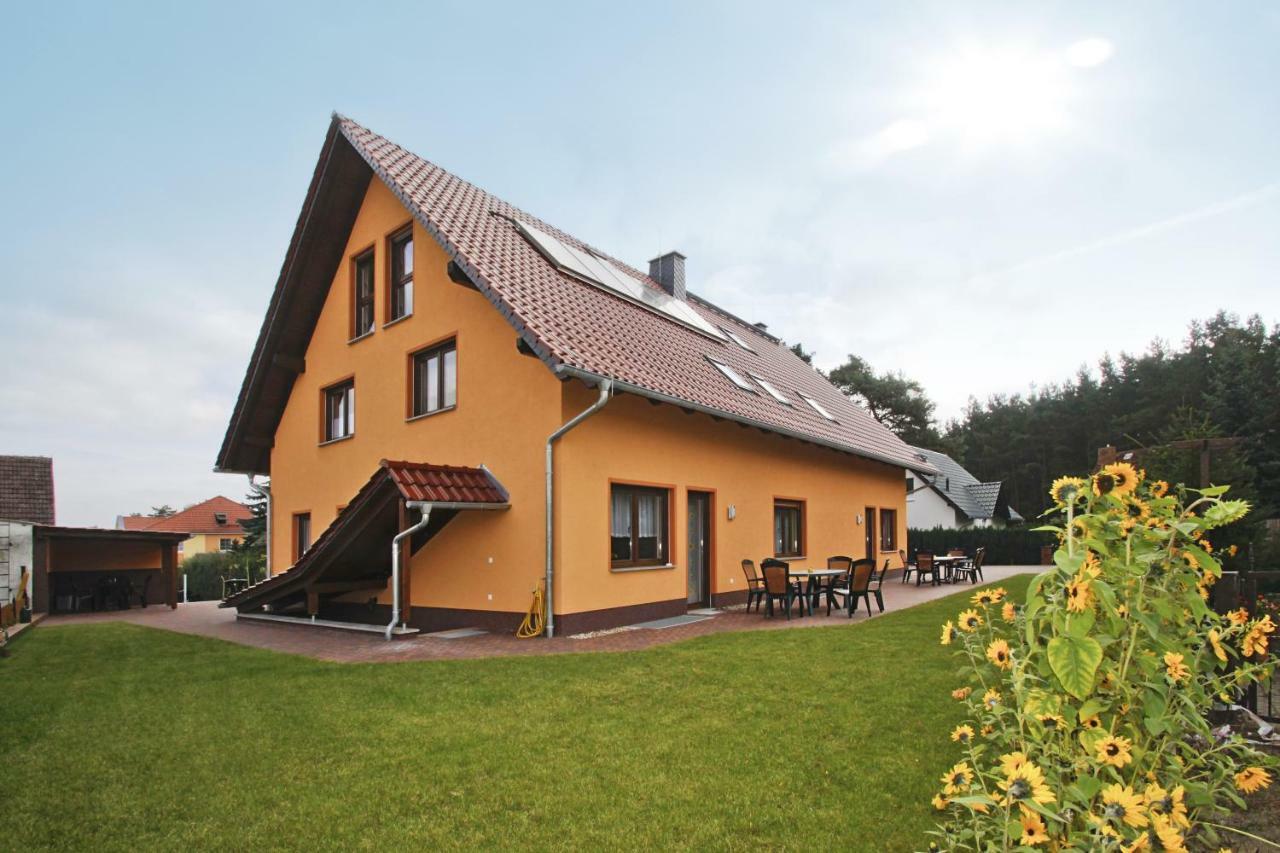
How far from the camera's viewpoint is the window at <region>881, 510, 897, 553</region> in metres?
19.7

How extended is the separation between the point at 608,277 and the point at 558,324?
4.72 meters

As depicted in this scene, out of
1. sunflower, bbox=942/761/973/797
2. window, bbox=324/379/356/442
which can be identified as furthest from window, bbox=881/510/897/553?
sunflower, bbox=942/761/973/797

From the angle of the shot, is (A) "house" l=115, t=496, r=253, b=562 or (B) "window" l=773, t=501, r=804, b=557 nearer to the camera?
(B) "window" l=773, t=501, r=804, b=557

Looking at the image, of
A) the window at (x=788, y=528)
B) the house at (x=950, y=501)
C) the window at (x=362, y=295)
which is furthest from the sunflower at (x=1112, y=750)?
the house at (x=950, y=501)

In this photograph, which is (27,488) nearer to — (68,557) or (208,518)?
(68,557)

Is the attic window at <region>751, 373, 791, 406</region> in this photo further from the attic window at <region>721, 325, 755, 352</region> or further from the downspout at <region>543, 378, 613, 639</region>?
the downspout at <region>543, 378, 613, 639</region>

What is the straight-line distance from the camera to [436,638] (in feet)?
31.9

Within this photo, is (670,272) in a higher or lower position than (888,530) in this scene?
higher

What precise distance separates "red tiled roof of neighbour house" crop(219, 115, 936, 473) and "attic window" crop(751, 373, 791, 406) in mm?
177

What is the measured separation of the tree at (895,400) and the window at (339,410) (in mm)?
35729

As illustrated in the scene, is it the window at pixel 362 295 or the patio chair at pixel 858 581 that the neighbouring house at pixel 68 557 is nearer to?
the window at pixel 362 295

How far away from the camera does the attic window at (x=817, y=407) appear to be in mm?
16820

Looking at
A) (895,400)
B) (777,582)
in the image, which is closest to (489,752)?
(777,582)

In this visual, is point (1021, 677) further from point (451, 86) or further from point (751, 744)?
point (451, 86)
